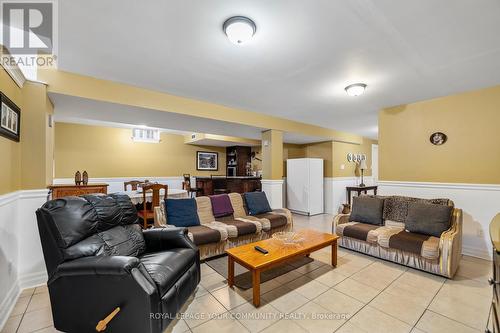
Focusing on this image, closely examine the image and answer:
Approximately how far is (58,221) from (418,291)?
330 cm

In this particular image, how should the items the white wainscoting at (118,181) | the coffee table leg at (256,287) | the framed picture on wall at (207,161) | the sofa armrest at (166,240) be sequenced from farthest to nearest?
1. the framed picture on wall at (207,161)
2. the white wainscoting at (118,181)
3. the sofa armrest at (166,240)
4. the coffee table leg at (256,287)

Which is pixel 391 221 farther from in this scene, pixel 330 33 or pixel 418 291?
pixel 330 33

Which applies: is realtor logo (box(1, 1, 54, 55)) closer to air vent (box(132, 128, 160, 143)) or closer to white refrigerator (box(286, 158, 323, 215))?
air vent (box(132, 128, 160, 143))

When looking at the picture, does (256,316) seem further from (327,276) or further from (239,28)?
(239,28)

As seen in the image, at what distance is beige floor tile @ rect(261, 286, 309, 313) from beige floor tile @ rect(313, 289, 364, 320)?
0.16 meters

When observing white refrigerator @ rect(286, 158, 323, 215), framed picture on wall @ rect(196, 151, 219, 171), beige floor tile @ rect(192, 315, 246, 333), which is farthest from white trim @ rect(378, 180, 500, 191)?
framed picture on wall @ rect(196, 151, 219, 171)

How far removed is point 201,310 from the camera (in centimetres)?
194

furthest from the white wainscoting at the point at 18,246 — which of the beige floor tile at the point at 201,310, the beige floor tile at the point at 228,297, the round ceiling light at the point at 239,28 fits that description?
the round ceiling light at the point at 239,28

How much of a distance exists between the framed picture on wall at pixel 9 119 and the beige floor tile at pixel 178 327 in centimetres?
214

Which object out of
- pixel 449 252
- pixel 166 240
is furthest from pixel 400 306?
pixel 166 240

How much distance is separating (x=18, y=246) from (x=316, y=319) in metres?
3.01

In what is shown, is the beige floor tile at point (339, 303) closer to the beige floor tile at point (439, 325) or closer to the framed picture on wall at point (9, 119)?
the beige floor tile at point (439, 325)

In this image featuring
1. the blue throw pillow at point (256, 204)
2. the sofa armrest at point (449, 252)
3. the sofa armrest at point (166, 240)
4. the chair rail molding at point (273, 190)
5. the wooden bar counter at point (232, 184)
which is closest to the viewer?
the sofa armrest at point (166, 240)

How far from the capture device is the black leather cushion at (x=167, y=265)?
163cm
